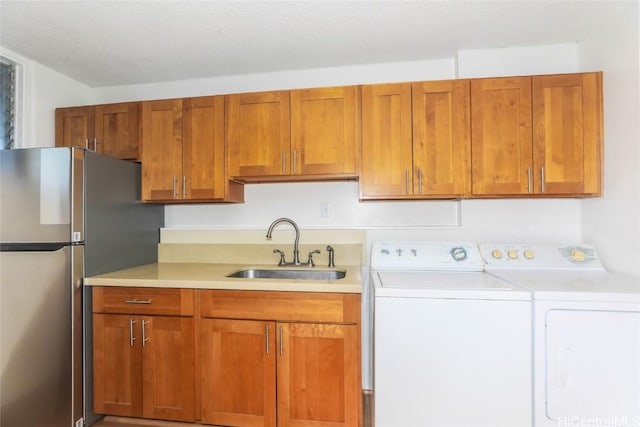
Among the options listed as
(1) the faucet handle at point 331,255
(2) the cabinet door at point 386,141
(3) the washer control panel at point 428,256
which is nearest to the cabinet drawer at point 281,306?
(3) the washer control panel at point 428,256

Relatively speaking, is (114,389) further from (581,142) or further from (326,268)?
(581,142)

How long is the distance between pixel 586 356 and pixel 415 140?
132 centimetres

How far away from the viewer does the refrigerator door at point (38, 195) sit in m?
1.62

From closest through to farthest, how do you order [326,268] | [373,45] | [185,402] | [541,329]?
[541,329] < [185,402] < [373,45] < [326,268]

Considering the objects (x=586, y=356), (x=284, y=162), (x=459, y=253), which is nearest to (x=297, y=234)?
(x=284, y=162)

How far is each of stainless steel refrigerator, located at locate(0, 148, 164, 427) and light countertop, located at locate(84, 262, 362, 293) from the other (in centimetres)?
19

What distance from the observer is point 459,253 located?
1869 mm

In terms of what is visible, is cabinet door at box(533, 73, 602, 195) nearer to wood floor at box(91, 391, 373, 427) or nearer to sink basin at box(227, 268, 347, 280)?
sink basin at box(227, 268, 347, 280)

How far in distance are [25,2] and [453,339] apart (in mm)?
2673

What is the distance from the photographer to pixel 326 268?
2.09 metres

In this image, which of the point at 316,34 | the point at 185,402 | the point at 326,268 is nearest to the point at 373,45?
the point at 316,34

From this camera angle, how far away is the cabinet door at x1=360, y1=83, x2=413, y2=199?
6.02 ft

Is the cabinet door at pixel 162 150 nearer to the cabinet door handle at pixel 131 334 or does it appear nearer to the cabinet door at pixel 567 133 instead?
the cabinet door handle at pixel 131 334

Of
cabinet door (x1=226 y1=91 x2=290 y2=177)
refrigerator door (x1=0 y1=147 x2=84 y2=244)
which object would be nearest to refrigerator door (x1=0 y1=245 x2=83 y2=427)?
refrigerator door (x1=0 y1=147 x2=84 y2=244)
